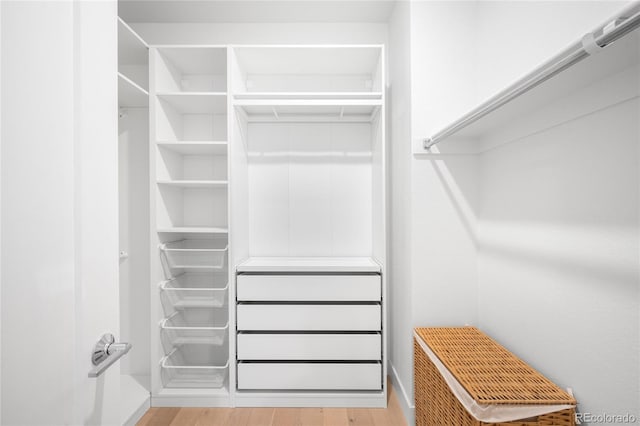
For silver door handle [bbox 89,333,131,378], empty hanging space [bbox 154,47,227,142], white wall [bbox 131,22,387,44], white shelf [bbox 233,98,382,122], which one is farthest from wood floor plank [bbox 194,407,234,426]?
white wall [bbox 131,22,387,44]

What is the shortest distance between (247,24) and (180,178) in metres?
1.22

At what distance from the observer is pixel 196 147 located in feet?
6.89

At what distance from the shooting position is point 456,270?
5.83ft

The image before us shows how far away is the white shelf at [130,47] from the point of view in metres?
1.81

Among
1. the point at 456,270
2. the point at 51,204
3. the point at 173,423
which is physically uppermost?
the point at 51,204

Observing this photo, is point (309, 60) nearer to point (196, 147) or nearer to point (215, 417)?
point (196, 147)

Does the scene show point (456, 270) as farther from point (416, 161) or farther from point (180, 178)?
point (180, 178)

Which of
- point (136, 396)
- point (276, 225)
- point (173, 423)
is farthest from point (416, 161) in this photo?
point (136, 396)

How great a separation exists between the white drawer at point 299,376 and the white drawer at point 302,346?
5cm

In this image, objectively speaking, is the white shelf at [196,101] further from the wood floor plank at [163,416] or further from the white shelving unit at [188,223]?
the wood floor plank at [163,416]

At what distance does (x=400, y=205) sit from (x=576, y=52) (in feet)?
4.25

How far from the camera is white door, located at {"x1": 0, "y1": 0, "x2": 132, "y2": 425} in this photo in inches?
21.2

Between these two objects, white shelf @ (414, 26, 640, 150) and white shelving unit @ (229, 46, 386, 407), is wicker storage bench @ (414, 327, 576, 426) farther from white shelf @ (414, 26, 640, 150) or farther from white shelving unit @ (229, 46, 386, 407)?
white shelf @ (414, 26, 640, 150)

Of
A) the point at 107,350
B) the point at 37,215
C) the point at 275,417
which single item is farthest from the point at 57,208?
the point at 275,417
